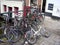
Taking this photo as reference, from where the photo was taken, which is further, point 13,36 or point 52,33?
point 52,33

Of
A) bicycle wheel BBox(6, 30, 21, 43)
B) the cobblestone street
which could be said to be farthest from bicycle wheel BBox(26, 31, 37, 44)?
bicycle wheel BBox(6, 30, 21, 43)

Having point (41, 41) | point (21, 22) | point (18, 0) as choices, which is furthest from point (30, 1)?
point (41, 41)

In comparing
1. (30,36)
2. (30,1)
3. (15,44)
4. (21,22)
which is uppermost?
(30,1)

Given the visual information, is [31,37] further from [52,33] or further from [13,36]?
[52,33]

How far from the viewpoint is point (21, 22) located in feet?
20.1

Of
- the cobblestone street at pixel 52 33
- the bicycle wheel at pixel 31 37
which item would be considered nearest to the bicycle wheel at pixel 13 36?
the cobblestone street at pixel 52 33

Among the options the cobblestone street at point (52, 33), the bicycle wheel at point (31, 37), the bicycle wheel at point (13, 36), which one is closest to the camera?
the bicycle wheel at point (31, 37)

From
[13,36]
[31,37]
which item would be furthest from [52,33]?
[13,36]

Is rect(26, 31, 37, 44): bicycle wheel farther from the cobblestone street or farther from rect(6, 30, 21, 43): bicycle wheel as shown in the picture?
rect(6, 30, 21, 43): bicycle wheel

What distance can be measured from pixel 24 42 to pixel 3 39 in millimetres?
1014

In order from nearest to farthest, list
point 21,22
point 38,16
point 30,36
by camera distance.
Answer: point 30,36 → point 21,22 → point 38,16

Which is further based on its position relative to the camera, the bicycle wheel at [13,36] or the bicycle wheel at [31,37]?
the bicycle wheel at [13,36]

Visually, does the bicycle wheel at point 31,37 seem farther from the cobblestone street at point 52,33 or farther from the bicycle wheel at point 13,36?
A: the bicycle wheel at point 13,36

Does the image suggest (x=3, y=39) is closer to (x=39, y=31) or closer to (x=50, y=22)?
(x=39, y=31)
